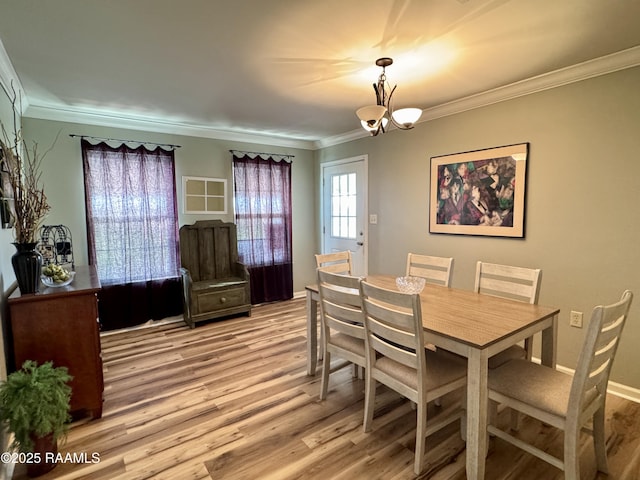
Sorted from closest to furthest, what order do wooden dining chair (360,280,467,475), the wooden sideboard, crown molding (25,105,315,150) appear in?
wooden dining chair (360,280,467,475), the wooden sideboard, crown molding (25,105,315,150)

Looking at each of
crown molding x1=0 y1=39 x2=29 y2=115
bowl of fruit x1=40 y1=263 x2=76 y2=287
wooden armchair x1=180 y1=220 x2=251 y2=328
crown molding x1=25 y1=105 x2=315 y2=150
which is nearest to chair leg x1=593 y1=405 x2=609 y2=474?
bowl of fruit x1=40 y1=263 x2=76 y2=287

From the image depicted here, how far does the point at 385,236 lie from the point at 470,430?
2732 mm

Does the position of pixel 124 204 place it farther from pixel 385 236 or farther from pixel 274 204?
pixel 385 236

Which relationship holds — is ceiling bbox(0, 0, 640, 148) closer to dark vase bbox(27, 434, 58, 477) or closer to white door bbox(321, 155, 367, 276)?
white door bbox(321, 155, 367, 276)

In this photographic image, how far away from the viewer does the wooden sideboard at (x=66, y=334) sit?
6.56ft

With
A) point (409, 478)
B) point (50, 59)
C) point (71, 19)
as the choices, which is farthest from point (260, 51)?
point (409, 478)

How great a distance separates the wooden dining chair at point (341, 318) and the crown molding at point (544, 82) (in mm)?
2168

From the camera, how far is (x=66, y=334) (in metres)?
2.11

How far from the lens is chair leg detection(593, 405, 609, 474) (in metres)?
1.70

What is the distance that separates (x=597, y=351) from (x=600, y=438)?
651mm

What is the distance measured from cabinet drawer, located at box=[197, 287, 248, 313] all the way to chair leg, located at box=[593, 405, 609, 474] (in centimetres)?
345

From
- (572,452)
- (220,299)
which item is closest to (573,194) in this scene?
(572,452)

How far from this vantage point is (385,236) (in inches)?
165

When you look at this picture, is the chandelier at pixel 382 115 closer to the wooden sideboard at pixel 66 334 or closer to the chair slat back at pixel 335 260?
the chair slat back at pixel 335 260
